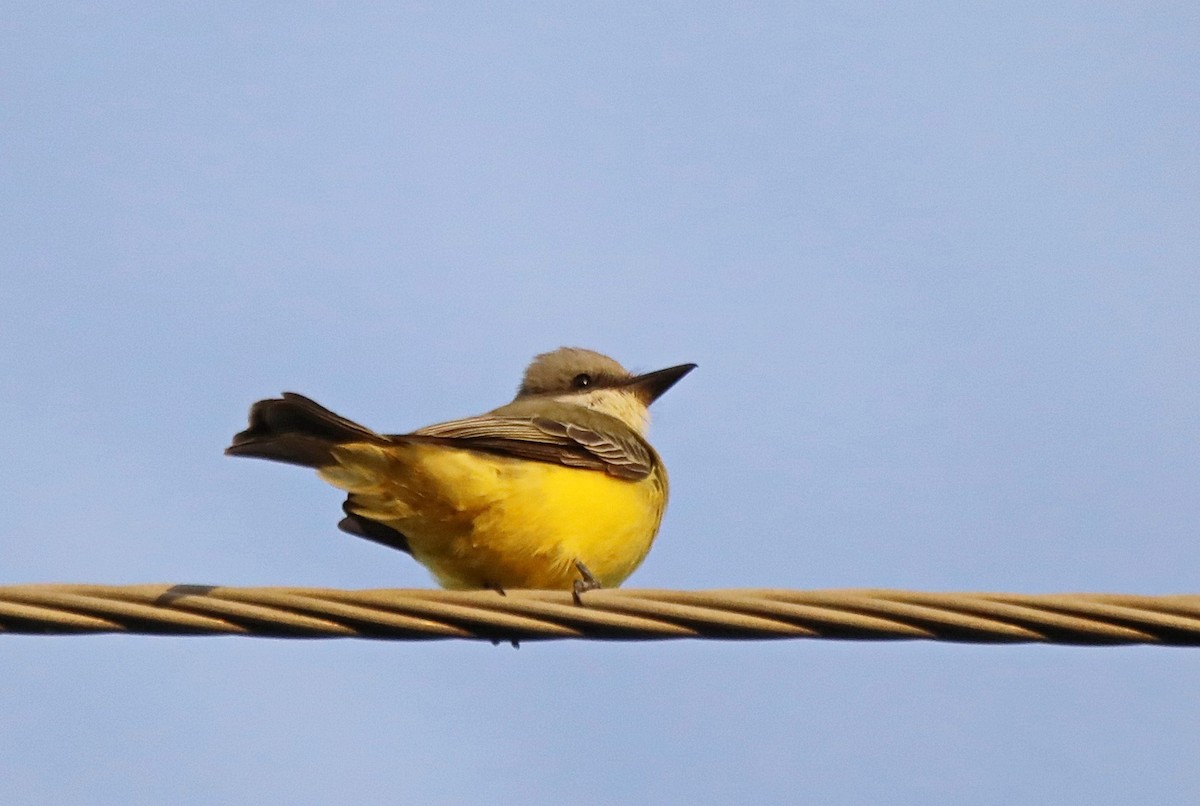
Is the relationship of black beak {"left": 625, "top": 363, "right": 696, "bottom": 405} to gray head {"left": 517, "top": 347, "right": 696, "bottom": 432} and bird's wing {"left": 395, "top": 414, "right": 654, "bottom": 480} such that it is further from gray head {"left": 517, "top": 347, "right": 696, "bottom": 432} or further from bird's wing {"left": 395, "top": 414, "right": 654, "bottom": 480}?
bird's wing {"left": 395, "top": 414, "right": 654, "bottom": 480}

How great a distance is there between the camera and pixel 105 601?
3037mm

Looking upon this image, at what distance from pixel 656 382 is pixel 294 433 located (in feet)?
10.1

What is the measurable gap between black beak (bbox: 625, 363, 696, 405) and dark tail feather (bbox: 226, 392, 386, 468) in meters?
2.74

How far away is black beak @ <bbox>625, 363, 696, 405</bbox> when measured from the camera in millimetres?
8102

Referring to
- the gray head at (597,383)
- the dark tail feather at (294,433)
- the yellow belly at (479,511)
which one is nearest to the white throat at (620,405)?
the gray head at (597,383)

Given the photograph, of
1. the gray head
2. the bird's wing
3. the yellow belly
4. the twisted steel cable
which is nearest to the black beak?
the gray head

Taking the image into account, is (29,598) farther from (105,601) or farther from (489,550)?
(489,550)

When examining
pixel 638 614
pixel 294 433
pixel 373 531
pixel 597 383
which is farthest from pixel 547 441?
pixel 638 614

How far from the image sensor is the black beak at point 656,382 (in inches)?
319

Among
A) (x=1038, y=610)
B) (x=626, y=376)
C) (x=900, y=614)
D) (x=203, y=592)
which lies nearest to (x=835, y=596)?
(x=900, y=614)

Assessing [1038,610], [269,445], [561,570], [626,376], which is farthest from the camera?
[626,376]

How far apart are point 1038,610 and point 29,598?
200 centimetres

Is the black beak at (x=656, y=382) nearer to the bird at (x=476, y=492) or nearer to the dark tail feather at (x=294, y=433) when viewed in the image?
the bird at (x=476, y=492)

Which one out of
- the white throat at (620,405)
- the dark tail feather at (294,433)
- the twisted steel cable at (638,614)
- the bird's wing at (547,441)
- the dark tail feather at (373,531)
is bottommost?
the twisted steel cable at (638,614)
